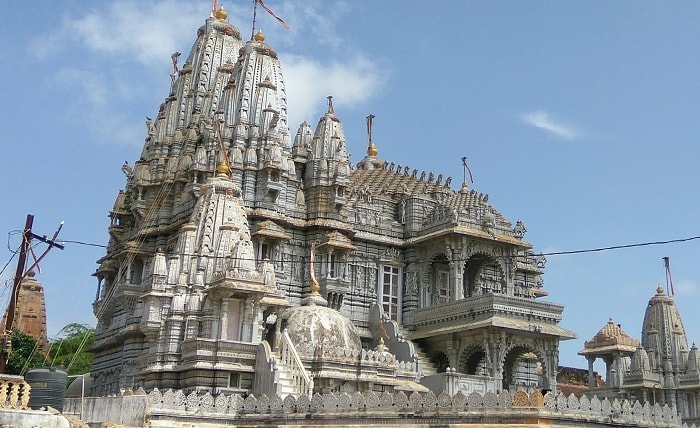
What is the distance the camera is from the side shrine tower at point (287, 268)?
30125mm

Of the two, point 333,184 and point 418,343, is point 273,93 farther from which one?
point 418,343

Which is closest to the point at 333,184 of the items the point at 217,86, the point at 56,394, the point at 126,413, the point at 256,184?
the point at 256,184

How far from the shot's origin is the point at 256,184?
4028cm

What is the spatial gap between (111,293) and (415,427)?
77.3ft

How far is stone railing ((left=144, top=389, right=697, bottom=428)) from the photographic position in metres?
19.9

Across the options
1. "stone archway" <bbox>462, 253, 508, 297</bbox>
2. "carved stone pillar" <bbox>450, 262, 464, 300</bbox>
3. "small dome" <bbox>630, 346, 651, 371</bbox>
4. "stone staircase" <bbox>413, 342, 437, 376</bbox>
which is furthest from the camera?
"small dome" <bbox>630, 346, 651, 371</bbox>

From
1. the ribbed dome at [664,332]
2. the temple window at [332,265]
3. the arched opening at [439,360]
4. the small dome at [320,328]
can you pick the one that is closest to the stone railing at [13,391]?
the small dome at [320,328]

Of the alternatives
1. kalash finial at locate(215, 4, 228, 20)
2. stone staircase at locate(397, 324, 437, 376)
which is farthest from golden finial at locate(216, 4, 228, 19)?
stone staircase at locate(397, 324, 437, 376)

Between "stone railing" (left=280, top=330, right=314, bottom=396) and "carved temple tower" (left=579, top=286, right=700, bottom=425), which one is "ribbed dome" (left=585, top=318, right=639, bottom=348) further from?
"stone railing" (left=280, top=330, right=314, bottom=396)

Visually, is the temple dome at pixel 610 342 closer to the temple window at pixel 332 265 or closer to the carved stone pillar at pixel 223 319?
the temple window at pixel 332 265

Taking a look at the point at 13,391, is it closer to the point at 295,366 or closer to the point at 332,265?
the point at 295,366

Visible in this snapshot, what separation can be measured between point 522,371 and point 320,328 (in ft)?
55.1

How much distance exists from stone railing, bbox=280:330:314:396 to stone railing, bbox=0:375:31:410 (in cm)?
1065

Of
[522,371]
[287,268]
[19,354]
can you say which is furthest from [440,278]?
[19,354]
